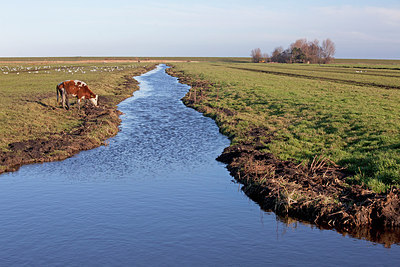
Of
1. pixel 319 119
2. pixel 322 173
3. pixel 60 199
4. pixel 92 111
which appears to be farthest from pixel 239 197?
pixel 92 111

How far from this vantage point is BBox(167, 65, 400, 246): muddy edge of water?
503 inches

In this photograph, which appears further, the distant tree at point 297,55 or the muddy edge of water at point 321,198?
the distant tree at point 297,55

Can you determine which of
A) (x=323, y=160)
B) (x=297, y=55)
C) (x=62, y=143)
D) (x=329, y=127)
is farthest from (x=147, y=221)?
(x=297, y=55)

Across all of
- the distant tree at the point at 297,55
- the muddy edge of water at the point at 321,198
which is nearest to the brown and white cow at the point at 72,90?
the muddy edge of water at the point at 321,198

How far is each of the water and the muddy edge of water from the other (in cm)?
66

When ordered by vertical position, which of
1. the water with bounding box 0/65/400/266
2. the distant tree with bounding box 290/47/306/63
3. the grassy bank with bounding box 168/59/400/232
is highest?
the distant tree with bounding box 290/47/306/63

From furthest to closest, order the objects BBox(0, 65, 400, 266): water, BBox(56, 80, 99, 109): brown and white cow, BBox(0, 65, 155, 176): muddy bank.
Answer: BBox(56, 80, 99, 109): brown and white cow → BBox(0, 65, 155, 176): muddy bank → BBox(0, 65, 400, 266): water

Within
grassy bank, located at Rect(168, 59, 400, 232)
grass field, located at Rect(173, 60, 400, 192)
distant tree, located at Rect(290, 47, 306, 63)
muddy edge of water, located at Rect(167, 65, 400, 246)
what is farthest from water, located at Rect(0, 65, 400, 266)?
distant tree, located at Rect(290, 47, 306, 63)

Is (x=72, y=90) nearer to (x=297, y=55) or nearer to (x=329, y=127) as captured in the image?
(x=329, y=127)

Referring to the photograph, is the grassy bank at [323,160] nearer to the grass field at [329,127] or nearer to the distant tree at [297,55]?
the grass field at [329,127]

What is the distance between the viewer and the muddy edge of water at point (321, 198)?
12.8 m

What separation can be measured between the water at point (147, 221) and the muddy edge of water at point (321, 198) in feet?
2.16

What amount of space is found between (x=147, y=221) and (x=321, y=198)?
657 cm

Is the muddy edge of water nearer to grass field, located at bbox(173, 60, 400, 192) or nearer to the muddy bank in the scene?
grass field, located at bbox(173, 60, 400, 192)
